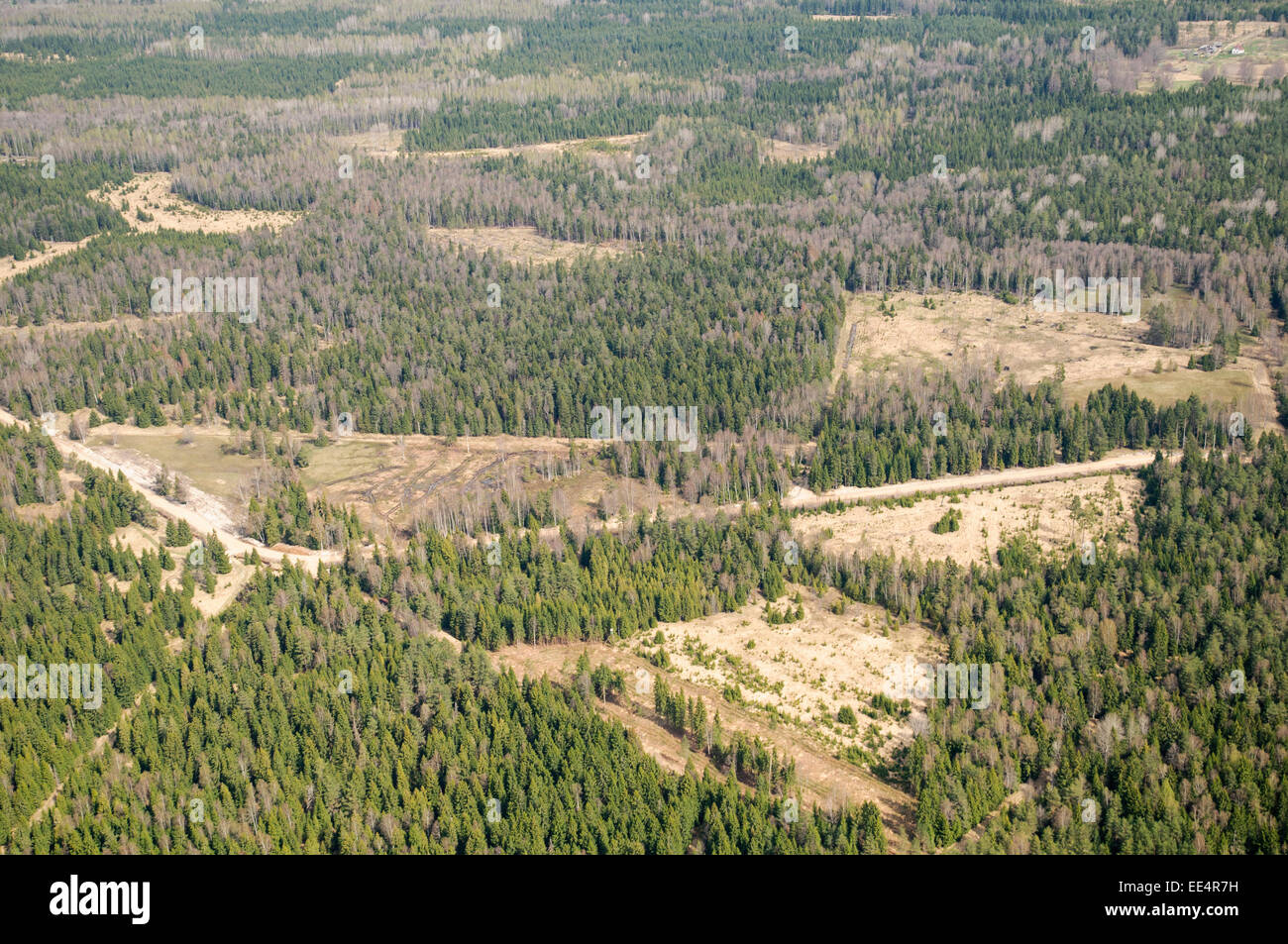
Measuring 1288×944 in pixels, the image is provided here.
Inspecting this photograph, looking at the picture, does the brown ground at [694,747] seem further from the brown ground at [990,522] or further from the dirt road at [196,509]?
the brown ground at [990,522]

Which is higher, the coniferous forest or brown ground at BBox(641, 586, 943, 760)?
the coniferous forest

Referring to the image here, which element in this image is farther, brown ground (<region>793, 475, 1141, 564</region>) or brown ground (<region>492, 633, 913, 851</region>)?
brown ground (<region>793, 475, 1141, 564</region>)

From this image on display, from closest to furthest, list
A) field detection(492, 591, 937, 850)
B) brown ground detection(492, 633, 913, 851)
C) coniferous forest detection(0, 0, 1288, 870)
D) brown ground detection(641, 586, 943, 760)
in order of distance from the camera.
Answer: coniferous forest detection(0, 0, 1288, 870) < brown ground detection(492, 633, 913, 851) < field detection(492, 591, 937, 850) < brown ground detection(641, 586, 943, 760)

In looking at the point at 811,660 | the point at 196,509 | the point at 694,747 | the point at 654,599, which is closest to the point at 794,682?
the point at 811,660

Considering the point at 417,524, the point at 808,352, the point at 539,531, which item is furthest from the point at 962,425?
the point at 417,524

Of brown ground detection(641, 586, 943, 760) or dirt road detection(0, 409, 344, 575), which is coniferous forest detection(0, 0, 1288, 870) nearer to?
brown ground detection(641, 586, 943, 760)

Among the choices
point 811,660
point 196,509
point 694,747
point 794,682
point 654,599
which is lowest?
point 694,747

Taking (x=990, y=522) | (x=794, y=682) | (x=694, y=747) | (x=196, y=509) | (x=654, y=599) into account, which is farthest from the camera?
(x=196, y=509)

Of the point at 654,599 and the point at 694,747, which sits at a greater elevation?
the point at 654,599

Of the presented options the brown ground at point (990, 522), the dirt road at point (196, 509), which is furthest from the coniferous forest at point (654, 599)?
the dirt road at point (196, 509)

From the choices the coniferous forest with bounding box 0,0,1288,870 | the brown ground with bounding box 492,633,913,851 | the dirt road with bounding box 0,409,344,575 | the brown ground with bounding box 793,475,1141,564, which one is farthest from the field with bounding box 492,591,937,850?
the dirt road with bounding box 0,409,344,575

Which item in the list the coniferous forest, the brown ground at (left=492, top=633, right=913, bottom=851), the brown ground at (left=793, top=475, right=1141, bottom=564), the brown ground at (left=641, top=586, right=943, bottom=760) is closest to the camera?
the coniferous forest

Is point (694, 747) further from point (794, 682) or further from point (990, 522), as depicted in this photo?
point (990, 522)
